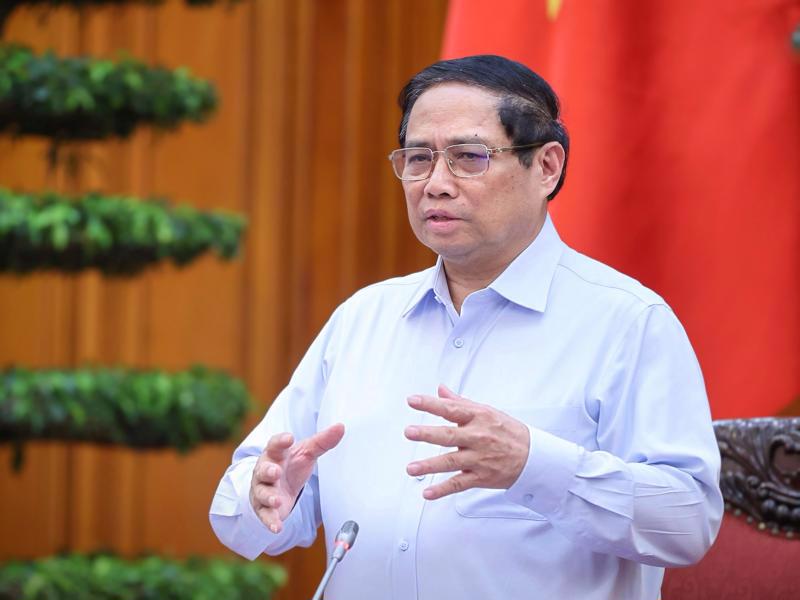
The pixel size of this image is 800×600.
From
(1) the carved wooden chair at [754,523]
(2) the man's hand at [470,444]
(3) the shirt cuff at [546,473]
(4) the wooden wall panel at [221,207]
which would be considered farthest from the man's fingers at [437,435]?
(4) the wooden wall panel at [221,207]

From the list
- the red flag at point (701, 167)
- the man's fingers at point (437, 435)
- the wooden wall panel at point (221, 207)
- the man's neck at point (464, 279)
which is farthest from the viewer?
the wooden wall panel at point (221, 207)

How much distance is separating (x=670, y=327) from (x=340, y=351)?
0.53 metres

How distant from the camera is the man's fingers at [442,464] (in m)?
1.57

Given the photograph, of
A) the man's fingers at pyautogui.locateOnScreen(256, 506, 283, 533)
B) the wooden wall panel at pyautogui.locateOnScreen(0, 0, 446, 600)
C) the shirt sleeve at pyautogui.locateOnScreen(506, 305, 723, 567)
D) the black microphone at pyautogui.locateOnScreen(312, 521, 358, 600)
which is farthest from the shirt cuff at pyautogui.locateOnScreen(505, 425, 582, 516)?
the wooden wall panel at pyautogui.locateOnScreen(0, 0, 446, 600)

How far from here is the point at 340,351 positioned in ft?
6.66

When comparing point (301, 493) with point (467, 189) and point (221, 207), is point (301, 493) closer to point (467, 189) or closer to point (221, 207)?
point (467, 189)

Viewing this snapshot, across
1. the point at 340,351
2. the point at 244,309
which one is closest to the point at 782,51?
the point at 340,351

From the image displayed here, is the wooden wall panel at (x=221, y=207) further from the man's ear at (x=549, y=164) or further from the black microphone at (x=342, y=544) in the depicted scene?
the black microphone at (x=342, y=544)

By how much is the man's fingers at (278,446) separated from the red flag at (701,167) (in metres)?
1.03

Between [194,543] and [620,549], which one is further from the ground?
[620,549]

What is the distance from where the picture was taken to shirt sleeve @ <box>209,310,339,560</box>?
190cm

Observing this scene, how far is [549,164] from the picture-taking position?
6.41ft

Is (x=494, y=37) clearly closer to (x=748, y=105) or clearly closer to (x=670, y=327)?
(x=748, y=105)

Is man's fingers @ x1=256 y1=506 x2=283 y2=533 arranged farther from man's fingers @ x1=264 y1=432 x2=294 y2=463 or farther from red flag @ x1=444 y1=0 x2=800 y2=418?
red flag @ x1=444 y1=0 x2=800 y2=418
